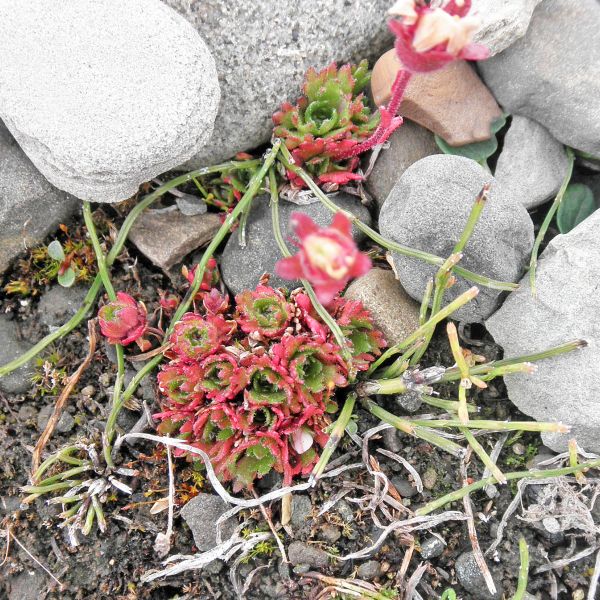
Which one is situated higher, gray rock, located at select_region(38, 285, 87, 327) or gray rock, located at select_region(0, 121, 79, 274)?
gray rock, located at select_region(0, 121, 79, 274)

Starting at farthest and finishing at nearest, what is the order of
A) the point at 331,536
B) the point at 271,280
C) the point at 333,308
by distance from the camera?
the point at 271,280 < the point at 333,308 < the point at 331,536

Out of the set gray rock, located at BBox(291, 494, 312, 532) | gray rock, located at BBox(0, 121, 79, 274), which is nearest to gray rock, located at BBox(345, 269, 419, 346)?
gray rock, located at BBox(291, 494, 312, 532)

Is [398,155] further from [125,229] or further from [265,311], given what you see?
[125,229]

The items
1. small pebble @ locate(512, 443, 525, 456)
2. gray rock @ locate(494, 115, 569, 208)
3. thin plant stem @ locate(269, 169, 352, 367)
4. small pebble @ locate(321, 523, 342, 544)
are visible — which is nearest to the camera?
thin plant stem @ locate(269, 169, 352, 367)

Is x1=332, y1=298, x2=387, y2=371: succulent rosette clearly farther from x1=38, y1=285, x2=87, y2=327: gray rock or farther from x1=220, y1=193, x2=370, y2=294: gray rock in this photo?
x1=38, y1=285, x2=87, y2=327: gray rock

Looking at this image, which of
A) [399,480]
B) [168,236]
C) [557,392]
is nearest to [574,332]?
[557,392]

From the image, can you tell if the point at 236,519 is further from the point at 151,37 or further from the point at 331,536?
the point at 151,37

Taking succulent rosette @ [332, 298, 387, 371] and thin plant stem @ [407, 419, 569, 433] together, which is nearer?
thin plant stem @ [407, 419, 569, 433]
